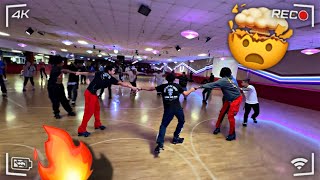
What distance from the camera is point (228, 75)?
390cm

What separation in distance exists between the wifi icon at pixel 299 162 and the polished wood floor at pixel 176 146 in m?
0.07

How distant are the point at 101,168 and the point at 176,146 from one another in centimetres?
140

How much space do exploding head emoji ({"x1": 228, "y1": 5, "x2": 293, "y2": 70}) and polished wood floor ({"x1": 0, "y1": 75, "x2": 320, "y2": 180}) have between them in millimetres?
1707

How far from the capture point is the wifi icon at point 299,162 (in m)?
2.99

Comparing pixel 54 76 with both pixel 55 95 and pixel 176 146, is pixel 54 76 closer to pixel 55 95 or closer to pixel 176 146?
pixel 55 95

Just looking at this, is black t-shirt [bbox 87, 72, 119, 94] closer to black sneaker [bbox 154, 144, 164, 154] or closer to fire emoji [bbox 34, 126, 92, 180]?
black sneaker [bbox 154, 144, 164, 154]

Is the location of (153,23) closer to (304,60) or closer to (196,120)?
(196,120)

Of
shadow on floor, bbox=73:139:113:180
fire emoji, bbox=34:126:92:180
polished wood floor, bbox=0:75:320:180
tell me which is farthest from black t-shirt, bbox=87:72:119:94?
fire emoji, bbox=34:126:92:180

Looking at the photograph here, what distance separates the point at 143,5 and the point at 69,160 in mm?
4046

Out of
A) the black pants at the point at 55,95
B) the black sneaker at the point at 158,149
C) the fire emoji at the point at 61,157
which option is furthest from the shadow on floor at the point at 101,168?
the black pants at the point at 55,95

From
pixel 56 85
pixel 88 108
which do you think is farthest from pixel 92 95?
pixel 56 85

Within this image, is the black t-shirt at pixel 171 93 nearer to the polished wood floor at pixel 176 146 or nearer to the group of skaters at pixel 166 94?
the group of skaters at pixel 166 94

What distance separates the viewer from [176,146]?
352 centimetres
